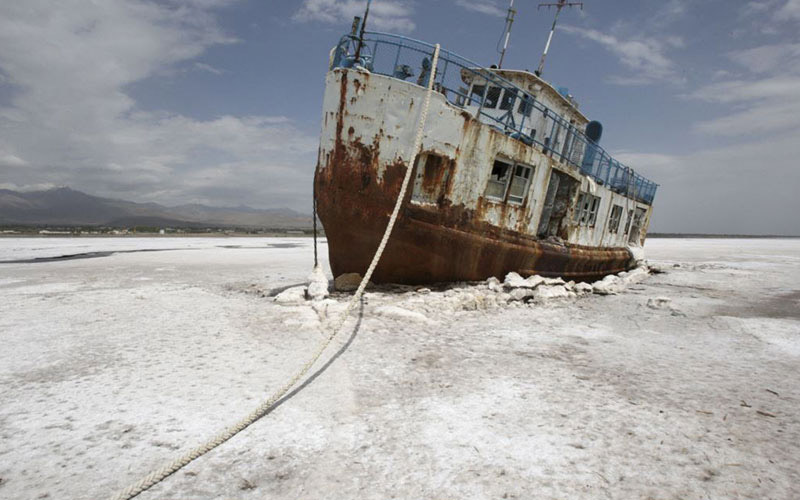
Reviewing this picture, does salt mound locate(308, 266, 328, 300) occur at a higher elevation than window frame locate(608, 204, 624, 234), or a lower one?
lower

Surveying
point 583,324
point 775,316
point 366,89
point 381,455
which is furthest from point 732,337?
point 366,89

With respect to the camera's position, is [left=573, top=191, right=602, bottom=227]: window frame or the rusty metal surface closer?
the rusty metal surface

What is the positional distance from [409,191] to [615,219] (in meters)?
9.97

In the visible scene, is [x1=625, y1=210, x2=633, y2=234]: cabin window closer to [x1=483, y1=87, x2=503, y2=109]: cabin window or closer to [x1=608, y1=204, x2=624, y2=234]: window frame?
[x1=608, y1=204, x2=624, y2=234]: window frame

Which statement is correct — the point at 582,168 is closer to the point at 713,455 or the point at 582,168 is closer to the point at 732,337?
the point at 732,337

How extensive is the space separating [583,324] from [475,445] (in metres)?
3.83

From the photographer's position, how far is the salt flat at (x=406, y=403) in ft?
7.13

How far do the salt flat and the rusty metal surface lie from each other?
1349 millimetres

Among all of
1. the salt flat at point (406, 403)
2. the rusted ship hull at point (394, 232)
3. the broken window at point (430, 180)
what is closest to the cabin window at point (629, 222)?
the rusted ship hull at point (394, 232)

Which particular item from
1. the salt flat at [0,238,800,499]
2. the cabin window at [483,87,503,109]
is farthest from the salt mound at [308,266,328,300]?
the cabin window at [483,87,503,109]

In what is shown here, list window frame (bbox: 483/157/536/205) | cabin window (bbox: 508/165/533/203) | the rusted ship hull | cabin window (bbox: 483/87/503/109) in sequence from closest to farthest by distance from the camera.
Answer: the rusted ship hull → window frame (bbox: 483/157/536/205) → cabin window (bbox: 508/165/533/203) → cabin window (bbox: 483/87/503/109)

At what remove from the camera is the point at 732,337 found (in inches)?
199

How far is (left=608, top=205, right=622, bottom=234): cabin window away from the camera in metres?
13.2

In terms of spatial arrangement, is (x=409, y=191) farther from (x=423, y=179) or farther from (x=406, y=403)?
(x=406, y=403)
